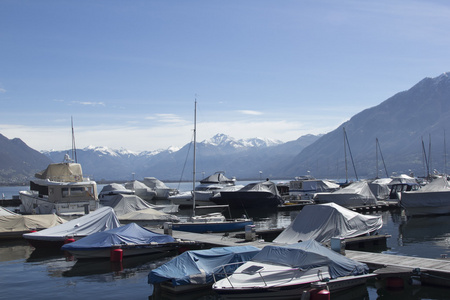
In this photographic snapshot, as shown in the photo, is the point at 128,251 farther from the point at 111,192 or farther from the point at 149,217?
the point at 111,192

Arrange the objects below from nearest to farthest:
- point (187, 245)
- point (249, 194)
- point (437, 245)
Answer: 1. point (187, 245)
2. point (437, 245)
3. point (249, 194)

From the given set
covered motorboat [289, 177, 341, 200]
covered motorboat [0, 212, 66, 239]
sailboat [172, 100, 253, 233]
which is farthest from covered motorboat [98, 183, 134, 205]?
sailboat [172, 100, 253, 233]

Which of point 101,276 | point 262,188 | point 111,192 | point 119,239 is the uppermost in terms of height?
point 262,188

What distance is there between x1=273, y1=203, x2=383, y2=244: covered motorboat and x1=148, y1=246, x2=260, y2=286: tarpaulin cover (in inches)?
259

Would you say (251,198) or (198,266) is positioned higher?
(198,266)

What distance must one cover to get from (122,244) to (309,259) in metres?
13.1

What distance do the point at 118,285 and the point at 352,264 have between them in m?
11.1

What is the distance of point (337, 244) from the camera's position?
23844 millimetres

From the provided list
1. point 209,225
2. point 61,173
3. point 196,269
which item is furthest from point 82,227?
point 61,173

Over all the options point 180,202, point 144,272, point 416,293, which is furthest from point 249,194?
point 416,293

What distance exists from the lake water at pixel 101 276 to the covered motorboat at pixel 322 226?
3.21m

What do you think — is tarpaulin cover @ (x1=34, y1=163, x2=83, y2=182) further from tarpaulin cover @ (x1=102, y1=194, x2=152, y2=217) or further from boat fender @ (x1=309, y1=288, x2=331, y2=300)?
boat fender @ (x1=309, y1=288, x2=331, y2=300)

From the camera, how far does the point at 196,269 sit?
809 inches

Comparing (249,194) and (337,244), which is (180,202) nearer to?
(249,194)
